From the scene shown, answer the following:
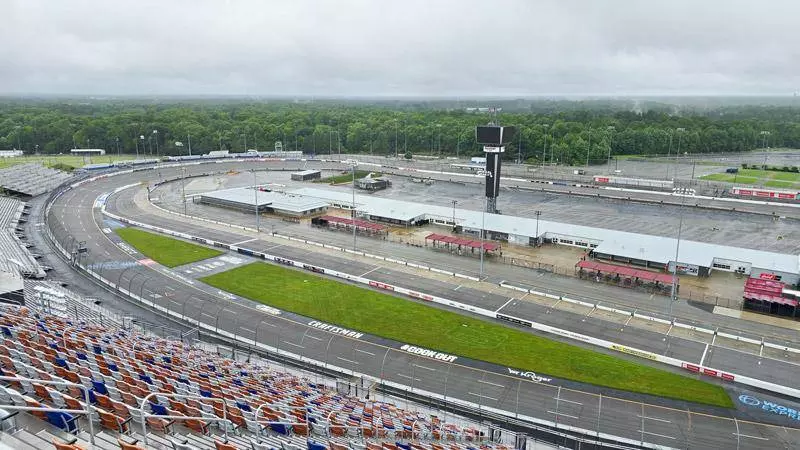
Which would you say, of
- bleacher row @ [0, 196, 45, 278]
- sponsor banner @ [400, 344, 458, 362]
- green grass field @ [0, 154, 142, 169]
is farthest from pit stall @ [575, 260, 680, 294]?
green grass field @ [0, 154, 142, 169]

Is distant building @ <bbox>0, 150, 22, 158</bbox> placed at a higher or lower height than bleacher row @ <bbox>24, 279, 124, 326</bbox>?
higher

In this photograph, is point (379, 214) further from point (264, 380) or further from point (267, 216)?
point (264, 380)

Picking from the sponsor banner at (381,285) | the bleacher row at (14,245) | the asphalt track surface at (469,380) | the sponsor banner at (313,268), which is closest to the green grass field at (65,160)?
the bleacher row at (14,245)

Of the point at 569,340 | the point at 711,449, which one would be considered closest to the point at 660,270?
the point at 569,340

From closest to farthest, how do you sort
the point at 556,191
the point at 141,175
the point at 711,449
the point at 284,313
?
1. the point at 711,449
2. the point at 284,313
3. the point at 556,191
4. the point at 141,175

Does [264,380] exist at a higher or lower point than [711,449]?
higher

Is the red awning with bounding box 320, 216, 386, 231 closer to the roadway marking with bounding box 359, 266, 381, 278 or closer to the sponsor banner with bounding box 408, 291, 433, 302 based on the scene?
the roadway marking with bounding box 359, 266, 381, 278
